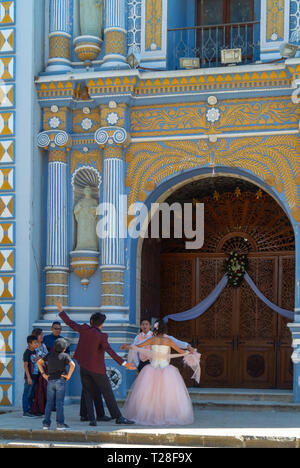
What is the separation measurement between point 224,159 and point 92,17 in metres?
3.51

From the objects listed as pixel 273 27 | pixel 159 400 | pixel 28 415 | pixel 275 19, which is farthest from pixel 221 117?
pixel 28 415

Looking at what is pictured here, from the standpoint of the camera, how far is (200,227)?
1789 centimetres

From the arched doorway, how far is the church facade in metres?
1.03

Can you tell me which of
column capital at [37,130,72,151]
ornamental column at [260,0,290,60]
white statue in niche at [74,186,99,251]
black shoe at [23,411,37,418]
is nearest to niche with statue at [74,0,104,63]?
column capital at [37,130,72,151]

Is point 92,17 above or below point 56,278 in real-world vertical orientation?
above

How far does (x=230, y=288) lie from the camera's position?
17.5m

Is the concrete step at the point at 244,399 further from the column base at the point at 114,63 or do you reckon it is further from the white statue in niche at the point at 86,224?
the column base at the point at 114,63

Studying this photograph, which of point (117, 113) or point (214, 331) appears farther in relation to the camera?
point (214, 331)

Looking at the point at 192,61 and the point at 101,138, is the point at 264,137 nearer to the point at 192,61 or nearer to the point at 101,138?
the point at 192,61

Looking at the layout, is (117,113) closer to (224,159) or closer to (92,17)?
(92,17)

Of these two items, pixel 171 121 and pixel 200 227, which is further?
pixel 200 227

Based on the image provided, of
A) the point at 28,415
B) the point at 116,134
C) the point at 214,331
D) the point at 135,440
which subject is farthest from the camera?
the point at 214,331
